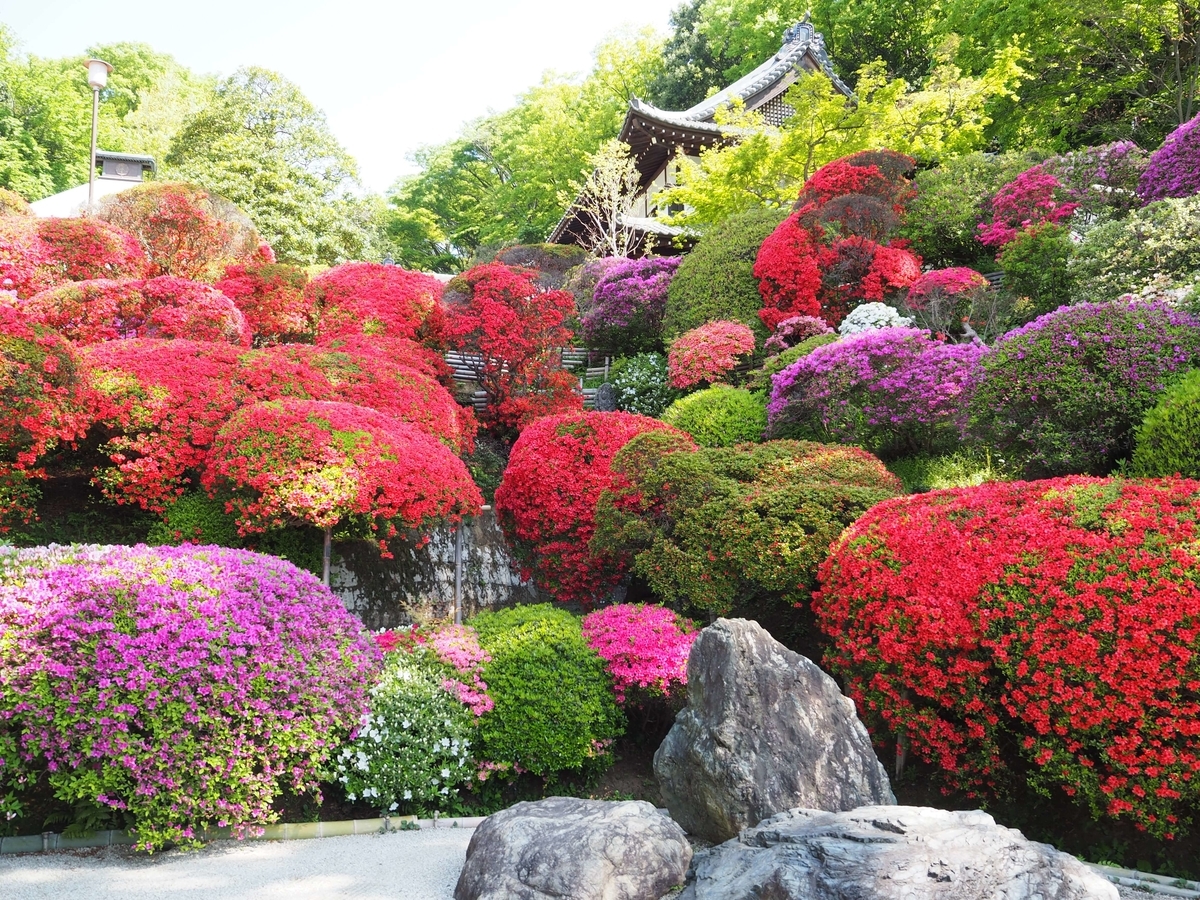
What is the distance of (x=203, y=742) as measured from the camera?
5.05 meters

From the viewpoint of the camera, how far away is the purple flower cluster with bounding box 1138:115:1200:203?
36.1ft

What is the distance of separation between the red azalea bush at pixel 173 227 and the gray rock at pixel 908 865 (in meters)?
12.3

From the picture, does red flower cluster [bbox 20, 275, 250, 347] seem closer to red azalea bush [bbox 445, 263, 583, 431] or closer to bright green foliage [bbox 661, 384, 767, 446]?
red azalea bush [bbox 445, 263, 583, 431]

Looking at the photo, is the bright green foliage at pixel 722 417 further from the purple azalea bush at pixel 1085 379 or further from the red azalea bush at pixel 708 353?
the purple azalea bush at pixel 1085 379

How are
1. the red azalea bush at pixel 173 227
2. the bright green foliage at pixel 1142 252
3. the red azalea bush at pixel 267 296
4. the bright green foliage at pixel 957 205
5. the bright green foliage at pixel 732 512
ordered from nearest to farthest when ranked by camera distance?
the bright green foliage at pixel 732 512, the bright green foliage at pixel 1142 252, the red azalea bush at pixel 267 296, the red azalea bush at pixel 173 227, the bright green foliage at pixel 957 205

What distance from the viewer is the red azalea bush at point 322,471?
24.2ft

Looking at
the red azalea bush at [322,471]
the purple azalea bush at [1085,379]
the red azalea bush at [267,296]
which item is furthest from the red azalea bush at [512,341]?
the purple azalea bush at [1085,379]

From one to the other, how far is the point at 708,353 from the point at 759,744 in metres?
8.68

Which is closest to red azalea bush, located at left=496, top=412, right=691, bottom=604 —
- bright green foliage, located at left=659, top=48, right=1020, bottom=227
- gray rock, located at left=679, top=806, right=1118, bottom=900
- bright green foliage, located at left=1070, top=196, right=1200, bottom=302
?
gray rock, located at left=679, top=806, right=1118, bottom=900

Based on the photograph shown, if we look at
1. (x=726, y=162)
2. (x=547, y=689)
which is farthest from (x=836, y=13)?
(x=547, y=689)

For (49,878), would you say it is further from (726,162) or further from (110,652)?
(726,162)

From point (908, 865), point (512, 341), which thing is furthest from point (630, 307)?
point (908, 865)

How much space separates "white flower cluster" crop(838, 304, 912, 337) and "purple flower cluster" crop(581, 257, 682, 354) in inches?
162

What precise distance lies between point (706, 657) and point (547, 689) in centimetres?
180
